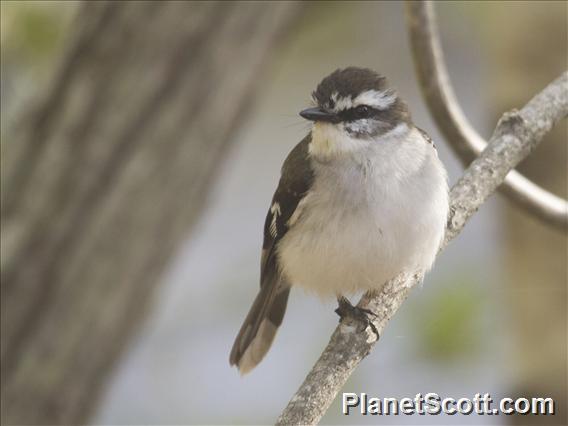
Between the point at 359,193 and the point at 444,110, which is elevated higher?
the point at 444,110

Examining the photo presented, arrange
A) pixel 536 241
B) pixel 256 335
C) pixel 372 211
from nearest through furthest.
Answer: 1. pixel 372 211
2. pixel 256 335
3. pixel 536 241

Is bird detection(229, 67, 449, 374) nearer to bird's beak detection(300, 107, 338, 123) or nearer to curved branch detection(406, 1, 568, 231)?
bird's beak detection(300, 107, 338, 123)

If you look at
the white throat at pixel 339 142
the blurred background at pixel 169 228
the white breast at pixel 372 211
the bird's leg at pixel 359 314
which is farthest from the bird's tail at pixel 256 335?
the white throat at pixel 339 142

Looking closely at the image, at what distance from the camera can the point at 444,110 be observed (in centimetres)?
484

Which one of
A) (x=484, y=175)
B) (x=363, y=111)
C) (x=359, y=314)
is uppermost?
(x=363, y=111)

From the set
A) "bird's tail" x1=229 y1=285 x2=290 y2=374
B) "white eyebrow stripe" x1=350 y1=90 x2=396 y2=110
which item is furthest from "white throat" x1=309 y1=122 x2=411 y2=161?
"bird's tail" x1=229 y1=285 x2=290 y2=374

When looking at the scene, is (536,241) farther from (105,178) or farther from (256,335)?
(105,178)

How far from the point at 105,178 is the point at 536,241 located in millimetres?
2607

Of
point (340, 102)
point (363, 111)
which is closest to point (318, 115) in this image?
point (340, 102)

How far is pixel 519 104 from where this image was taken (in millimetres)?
6301

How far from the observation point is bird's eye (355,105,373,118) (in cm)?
469

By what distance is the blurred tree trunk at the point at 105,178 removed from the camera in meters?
5.51

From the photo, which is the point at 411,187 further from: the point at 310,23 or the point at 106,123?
the point at 310,23

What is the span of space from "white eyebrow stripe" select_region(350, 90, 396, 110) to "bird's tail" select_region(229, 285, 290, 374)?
4.06 feet
